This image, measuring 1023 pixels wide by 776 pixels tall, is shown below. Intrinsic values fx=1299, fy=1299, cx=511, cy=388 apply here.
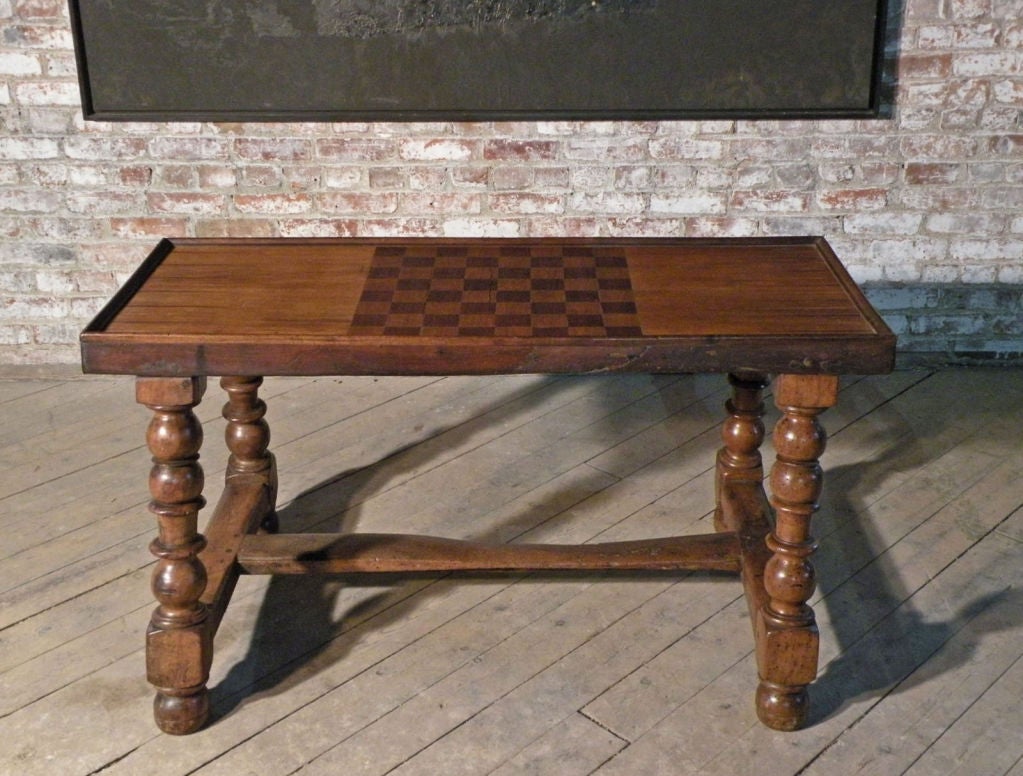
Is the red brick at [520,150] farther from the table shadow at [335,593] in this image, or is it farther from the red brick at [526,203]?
the table shadow at [335,593]

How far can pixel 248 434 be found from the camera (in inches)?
118

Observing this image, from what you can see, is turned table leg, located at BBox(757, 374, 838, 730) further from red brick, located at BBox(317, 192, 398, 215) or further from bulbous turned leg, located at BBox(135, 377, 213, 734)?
red brick, located at BBox(317, 192, 398, 215)

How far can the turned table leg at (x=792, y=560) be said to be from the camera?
7.32 ft

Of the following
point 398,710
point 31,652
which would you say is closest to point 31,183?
point 31,652

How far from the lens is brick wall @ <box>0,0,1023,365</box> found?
3.69m

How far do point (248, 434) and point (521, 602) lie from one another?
76 cm

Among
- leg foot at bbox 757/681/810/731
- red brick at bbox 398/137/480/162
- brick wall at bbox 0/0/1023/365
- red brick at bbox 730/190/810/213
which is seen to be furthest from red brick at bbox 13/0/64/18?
leg foot at bbox 757/681/810/731

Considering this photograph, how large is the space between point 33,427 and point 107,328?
1.52 m

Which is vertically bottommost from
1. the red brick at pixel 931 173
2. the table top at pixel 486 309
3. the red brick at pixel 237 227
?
the red brick at pixel 237 227

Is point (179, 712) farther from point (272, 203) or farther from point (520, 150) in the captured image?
point (520, 150)

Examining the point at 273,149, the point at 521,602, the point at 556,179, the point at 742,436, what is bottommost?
the point at 521,602

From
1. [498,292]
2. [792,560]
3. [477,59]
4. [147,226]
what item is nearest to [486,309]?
[498,292]

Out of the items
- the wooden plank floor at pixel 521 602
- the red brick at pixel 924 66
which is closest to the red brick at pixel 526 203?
the wooden plank floor at pixel 521 602

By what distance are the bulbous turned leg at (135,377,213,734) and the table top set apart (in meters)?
0.07
